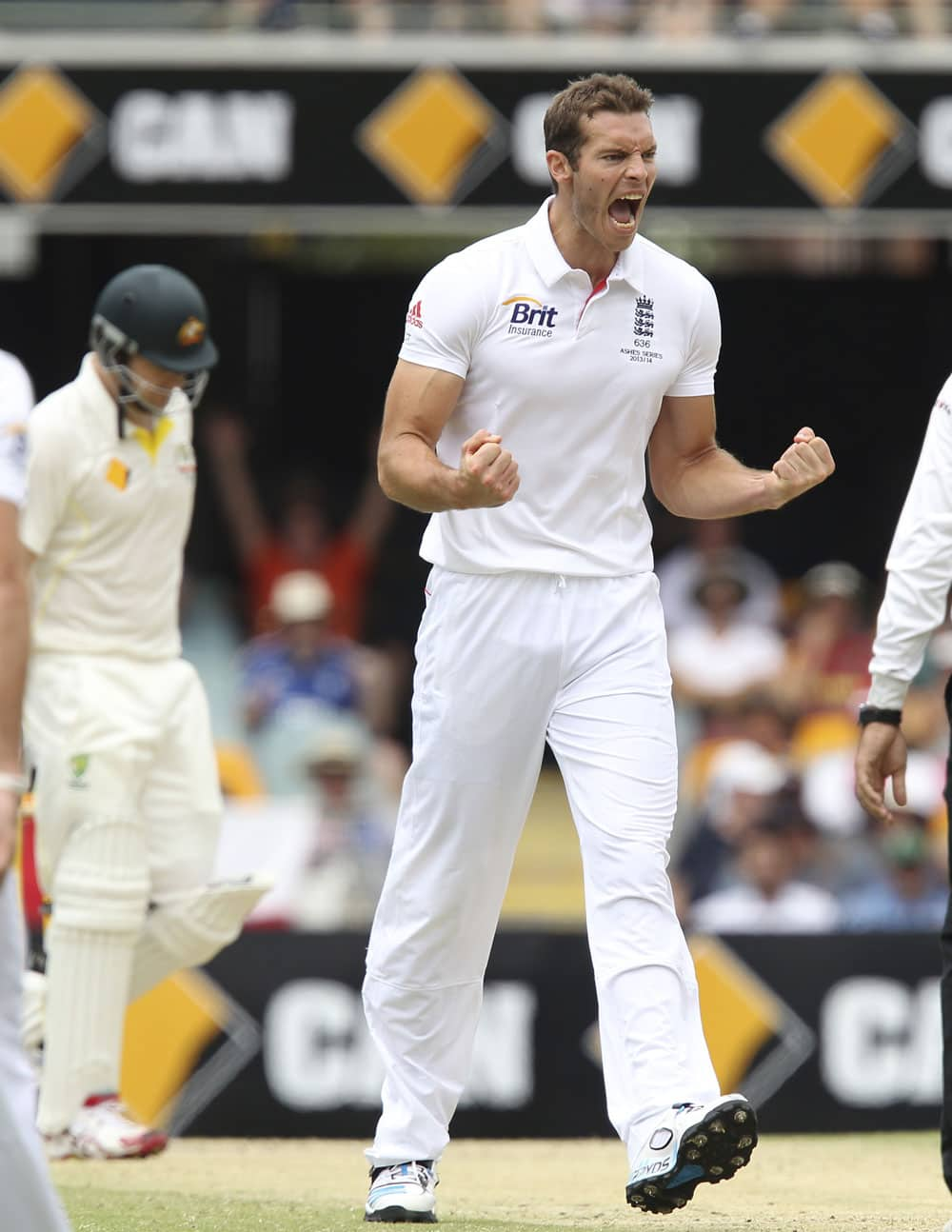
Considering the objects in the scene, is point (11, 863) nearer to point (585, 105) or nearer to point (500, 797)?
point (500, 797)

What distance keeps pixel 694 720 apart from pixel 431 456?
6597 millimetres

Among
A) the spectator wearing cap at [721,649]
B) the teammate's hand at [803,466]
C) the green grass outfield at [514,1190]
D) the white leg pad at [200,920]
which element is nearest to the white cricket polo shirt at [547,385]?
the teammate's hand at [803,466]

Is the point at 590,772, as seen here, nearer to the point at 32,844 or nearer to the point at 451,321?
the point at 451,321

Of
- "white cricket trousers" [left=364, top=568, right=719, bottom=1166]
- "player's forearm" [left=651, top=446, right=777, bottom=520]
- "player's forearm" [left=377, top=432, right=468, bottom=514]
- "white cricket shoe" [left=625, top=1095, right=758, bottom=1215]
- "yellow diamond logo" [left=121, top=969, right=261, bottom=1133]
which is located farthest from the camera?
"yellow diamond logo" [left=121, top=969, right=261, bottom=1133]

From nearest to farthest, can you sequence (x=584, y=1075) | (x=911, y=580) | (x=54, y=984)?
(x=911, y=580) < (x=54, y=984) < (x=584, y=1075)

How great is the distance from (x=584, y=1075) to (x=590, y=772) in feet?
12.4

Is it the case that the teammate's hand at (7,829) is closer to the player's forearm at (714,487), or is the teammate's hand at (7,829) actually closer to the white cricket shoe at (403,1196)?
the white cricket shoe at (403,1196)

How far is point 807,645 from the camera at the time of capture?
1189 cm

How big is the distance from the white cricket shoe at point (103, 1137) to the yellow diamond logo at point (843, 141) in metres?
5.97

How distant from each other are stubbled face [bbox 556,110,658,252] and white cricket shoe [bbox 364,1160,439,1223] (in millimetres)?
2034

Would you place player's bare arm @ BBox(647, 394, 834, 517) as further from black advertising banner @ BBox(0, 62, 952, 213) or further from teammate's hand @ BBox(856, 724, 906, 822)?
black advertising banner @ BBox(0, 62, 952, 213)

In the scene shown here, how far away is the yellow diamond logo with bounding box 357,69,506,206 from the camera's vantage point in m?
10.8

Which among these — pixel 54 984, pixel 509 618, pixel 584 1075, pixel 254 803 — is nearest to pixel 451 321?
pixel 509 618

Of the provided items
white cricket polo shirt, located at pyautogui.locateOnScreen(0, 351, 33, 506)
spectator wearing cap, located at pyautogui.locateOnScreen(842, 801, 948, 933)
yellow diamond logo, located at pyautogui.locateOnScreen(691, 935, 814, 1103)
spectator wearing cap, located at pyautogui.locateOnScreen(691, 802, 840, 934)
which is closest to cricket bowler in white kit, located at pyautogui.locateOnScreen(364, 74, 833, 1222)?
white cricket polo shirt, located at pyautogui.locateOnScreen(0, 351, 33, 506)
